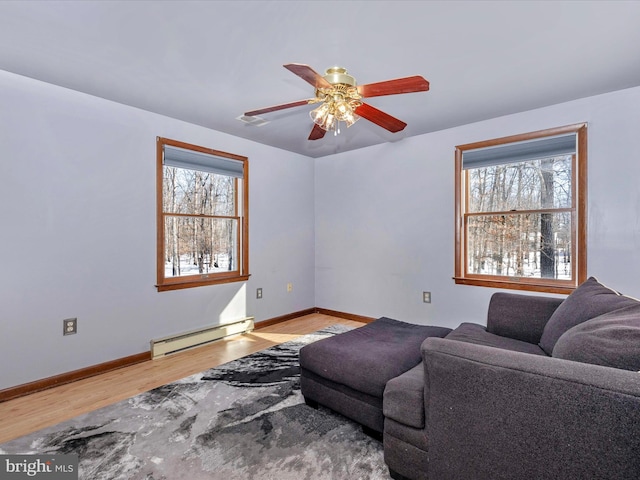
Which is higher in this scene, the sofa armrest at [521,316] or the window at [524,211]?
the window at [524,211]

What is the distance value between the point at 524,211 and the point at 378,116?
2105mm

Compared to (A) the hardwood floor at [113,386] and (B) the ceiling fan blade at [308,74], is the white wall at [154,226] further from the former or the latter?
(B) the ceiling fan blade at [308,74]

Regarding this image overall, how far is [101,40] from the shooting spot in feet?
6.73

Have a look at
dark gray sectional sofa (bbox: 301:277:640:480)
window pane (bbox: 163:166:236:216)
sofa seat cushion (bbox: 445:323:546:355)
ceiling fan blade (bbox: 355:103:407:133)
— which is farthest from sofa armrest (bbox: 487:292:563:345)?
window pane (bbox: 163:166:236:216)

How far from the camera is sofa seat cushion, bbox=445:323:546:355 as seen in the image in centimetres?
202

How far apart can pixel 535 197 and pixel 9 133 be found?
4.73m

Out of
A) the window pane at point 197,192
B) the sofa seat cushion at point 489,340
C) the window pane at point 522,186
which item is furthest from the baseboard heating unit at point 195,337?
the window pane at point 522,186

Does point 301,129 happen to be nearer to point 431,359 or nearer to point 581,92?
point 581,92

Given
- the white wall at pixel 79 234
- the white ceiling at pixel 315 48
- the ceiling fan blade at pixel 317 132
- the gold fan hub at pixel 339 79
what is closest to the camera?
the white ceiling at pixel 315 48

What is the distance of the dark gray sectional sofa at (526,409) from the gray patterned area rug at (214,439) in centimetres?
42

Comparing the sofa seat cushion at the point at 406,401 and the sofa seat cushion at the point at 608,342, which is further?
the sofa seat cushion at the point at 406,401

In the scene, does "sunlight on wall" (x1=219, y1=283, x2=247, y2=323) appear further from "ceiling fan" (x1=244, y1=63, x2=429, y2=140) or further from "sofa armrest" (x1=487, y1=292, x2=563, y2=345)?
"sofa armrest" (x1=487, y1=292, x2=563, y2=345)

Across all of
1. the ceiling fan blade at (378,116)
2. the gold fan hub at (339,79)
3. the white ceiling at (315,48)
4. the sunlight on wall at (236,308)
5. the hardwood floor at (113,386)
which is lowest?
the hardwood floor at (113,386)

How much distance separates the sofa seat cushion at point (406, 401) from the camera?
1.43m
